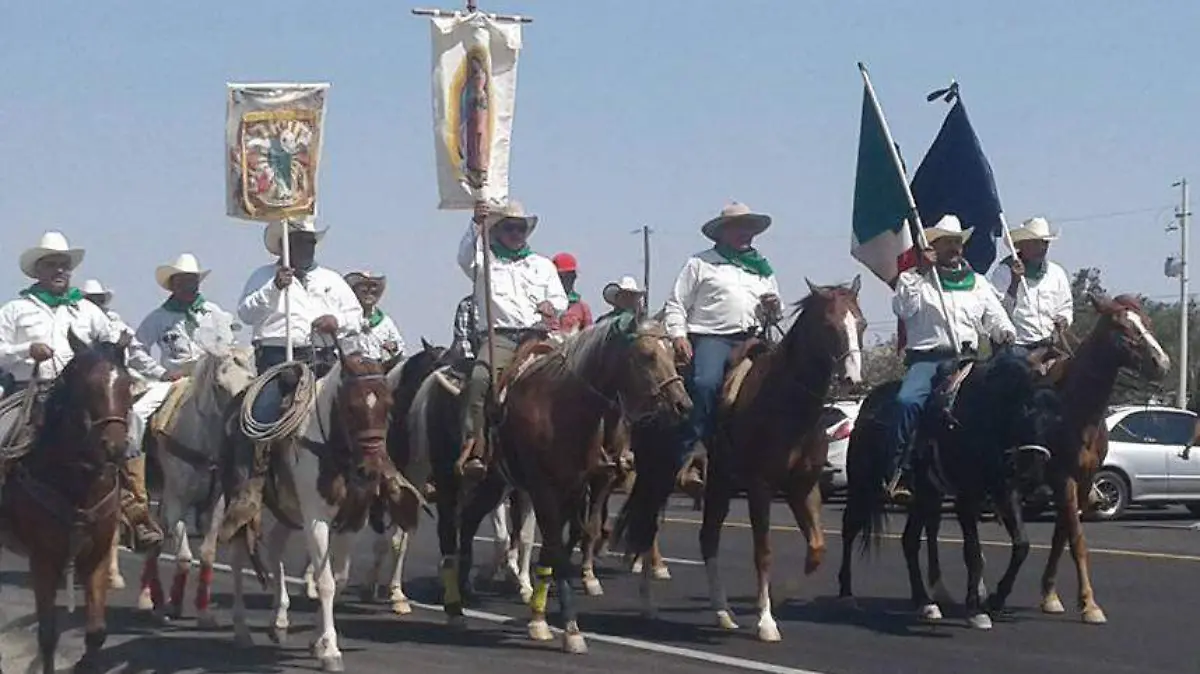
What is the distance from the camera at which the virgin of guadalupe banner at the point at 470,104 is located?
13.1 meters

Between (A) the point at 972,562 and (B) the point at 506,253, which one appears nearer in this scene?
(A) the point at 972,562

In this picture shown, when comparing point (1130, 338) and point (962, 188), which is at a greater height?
point (962, 188)

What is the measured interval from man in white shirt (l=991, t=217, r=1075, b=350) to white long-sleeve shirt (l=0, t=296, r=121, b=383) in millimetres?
7611

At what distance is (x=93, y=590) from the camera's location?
1019 centimetres

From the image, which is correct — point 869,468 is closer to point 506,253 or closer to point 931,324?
point 931,324

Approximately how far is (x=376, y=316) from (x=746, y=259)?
4357mm

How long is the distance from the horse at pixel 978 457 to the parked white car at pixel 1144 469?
10616 mm

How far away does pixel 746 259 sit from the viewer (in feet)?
44.3

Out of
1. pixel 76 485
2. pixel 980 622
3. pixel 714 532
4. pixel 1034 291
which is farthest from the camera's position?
pixel 1034 291

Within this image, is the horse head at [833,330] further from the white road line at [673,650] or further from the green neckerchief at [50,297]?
the green neckerchief at [50,297]

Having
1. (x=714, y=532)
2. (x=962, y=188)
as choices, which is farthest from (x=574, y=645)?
(x=962, y=188)

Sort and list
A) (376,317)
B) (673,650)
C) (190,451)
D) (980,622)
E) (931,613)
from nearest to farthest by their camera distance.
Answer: (673,650) → (980,622) → (931,613) → (190,451) → (376,317)

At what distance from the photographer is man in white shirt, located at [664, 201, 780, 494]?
1284 cm

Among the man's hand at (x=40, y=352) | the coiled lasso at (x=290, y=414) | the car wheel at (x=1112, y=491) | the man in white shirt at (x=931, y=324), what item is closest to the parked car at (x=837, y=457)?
the car wheel at (x=1112, y=491)
